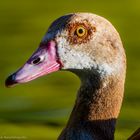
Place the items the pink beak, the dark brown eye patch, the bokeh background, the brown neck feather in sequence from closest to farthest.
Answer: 1. the pink beak
2. the dark brown eye patch
3. the brown neck feather
4. the bokeh background

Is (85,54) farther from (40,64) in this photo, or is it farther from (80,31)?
(40,64)

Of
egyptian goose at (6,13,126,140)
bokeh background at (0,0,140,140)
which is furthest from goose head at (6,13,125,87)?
bokeh background at (0,0,140,140)

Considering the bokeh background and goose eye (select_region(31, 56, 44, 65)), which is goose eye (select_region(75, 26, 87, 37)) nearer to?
goose eye (select_region(31, 56, 44, 65))

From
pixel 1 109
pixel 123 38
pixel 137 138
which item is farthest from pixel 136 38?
pixel 137 138

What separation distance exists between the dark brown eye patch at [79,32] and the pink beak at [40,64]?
0.12m

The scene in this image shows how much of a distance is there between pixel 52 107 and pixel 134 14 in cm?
194

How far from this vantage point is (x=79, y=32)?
17.4ft

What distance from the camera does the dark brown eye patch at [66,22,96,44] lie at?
5297 millimetres

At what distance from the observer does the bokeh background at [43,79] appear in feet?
22.7

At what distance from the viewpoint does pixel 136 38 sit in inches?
320

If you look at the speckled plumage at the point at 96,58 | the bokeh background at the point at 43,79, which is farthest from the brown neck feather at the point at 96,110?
the bokeh background at the point at 43,79

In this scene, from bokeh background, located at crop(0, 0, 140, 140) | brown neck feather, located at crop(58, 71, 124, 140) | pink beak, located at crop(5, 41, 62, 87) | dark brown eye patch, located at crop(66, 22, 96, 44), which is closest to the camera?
pink beak, located at crop(5, 41, 62, 87)

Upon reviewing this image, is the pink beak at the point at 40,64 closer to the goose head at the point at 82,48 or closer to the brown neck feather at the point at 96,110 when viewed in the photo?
the goose head at the point at 82,48

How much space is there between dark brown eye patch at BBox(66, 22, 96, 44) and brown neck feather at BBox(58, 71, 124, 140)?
0.77ft
